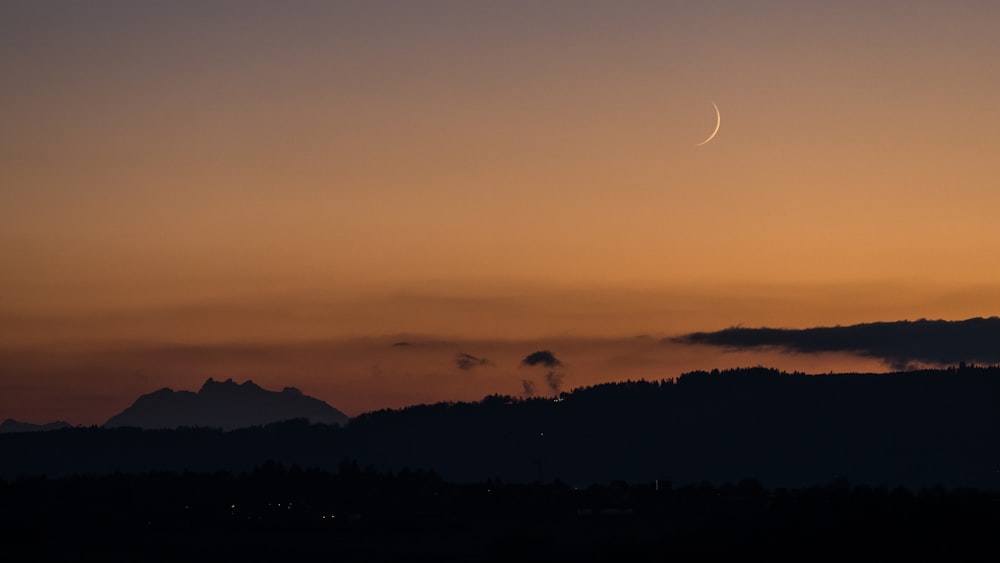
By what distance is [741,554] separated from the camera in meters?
85.5

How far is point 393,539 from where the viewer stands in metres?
137

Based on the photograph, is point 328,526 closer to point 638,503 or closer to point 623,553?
point 638,503

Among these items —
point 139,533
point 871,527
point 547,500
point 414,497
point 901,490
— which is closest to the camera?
point 871,527

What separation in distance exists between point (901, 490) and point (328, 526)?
68.9 m

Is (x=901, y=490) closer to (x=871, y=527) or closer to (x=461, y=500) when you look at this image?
(x=871, y=527)

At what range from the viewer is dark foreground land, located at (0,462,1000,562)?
87.1 m

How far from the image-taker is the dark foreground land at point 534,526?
87.1 meters

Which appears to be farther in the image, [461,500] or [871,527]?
[461,500]

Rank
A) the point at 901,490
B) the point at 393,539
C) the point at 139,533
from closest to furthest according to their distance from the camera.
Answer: the point at 901,490, the point at 393,539, the point at 139,533

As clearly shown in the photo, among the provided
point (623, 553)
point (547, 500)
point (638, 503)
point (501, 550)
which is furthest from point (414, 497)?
point (623, 553)

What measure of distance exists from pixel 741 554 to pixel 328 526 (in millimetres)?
78742

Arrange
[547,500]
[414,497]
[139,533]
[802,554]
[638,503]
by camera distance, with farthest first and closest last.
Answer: [414,497]
[547,500]
[638,503]
[139,533]
[802,554]

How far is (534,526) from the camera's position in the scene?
474 ft

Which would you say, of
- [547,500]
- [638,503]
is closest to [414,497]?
[547,500]
